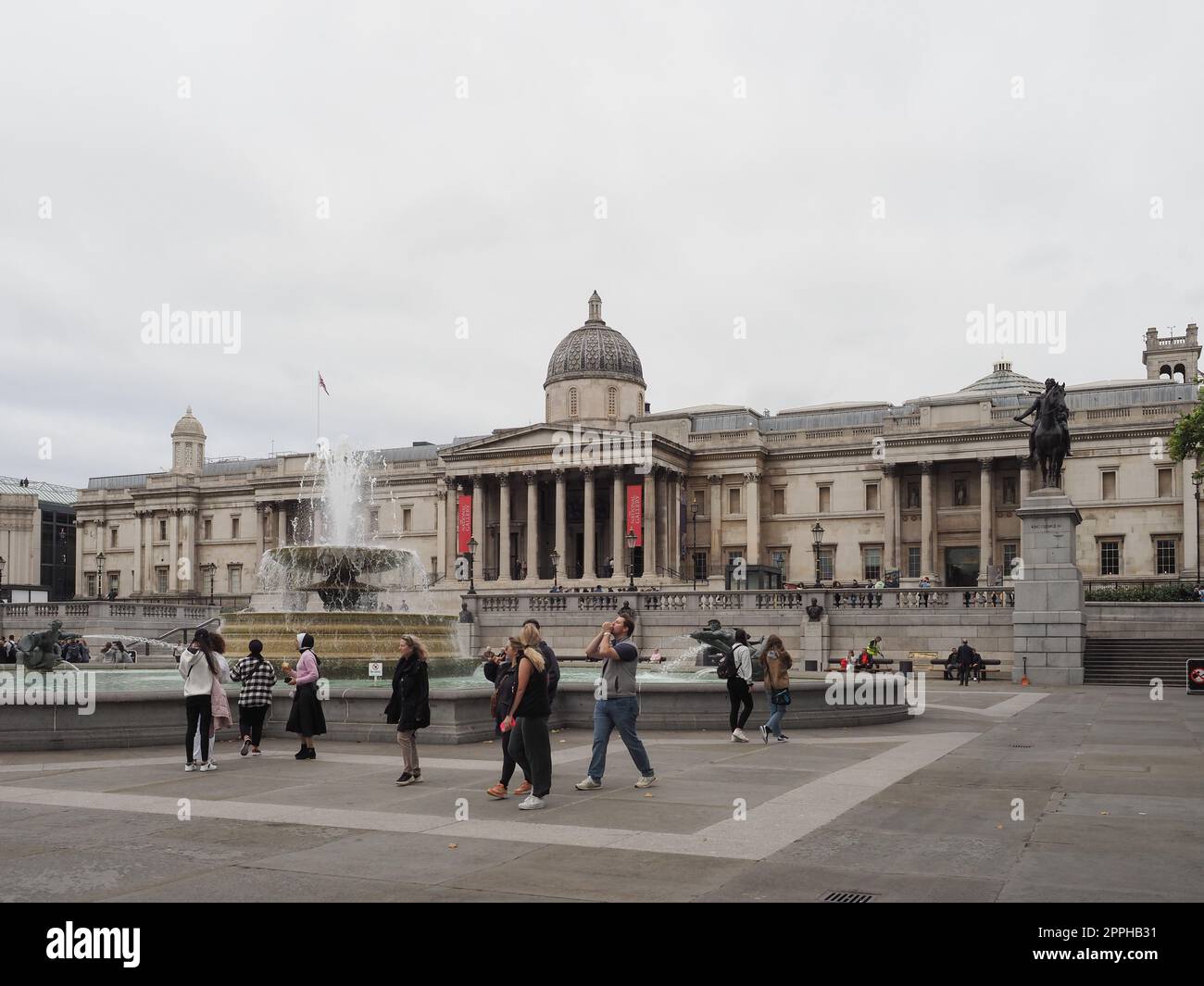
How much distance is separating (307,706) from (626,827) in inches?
261

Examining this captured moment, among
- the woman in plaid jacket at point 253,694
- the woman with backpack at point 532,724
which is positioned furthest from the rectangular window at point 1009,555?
the woman with backpack at point 532,724

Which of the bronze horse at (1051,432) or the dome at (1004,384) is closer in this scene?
the bronze horse at (1051,432)

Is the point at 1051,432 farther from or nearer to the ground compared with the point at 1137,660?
farther from the ground

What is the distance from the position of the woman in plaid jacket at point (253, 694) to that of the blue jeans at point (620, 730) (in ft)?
19.6

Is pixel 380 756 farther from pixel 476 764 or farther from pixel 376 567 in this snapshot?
pixel 376 567

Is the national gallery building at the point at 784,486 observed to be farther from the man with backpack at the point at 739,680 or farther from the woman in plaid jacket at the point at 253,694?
the woman in plaid jacket at the point at 253,694

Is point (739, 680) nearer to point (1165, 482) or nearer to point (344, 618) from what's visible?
point (344, 618)

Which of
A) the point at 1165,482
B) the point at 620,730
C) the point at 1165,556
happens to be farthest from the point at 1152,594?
the point at 620,730

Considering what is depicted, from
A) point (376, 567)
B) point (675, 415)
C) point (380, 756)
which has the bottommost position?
point (380, 756)

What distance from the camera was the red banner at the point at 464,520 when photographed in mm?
84812

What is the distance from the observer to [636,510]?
3110 inches
